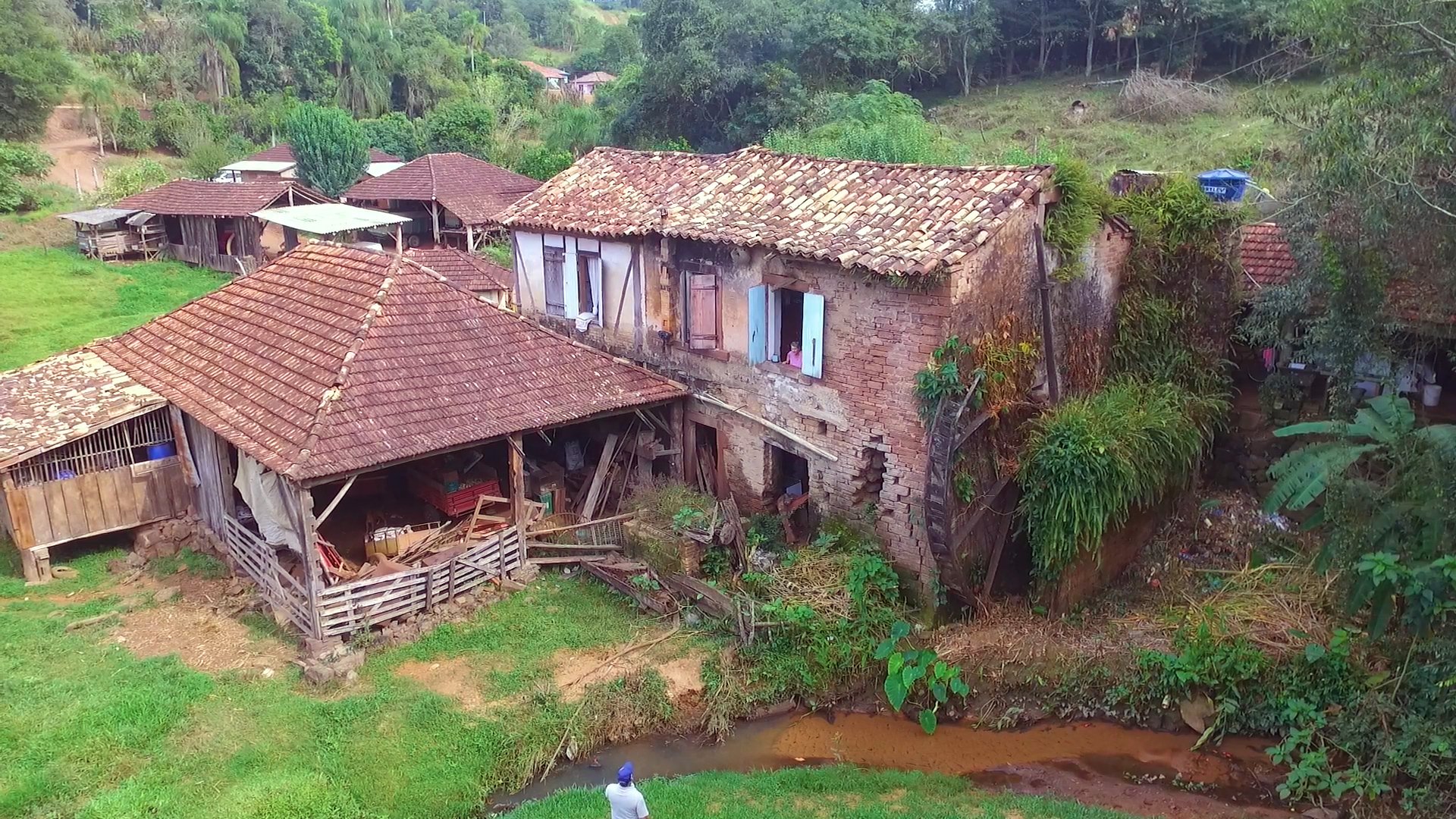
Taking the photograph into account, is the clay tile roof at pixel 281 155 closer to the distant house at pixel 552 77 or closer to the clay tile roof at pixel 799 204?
the distant house at pixel 552 77

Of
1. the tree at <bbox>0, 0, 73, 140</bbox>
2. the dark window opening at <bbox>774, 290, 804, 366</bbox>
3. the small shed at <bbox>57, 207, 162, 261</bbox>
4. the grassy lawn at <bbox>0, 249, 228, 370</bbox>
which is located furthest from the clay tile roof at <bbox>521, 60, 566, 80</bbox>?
the dark window opening at <bbox>774, 290, 804, 366</bbox>

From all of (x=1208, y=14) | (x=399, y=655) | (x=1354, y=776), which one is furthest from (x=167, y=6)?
(x=1354, y=776)

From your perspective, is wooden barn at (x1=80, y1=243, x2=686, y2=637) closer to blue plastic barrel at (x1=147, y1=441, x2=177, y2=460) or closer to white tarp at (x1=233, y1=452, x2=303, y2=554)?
white tarp at (x1=233, y1=452, x2=303, y2=554)

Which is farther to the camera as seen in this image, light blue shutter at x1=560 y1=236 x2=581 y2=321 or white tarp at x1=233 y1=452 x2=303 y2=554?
light blue shutter at x1=560 y1=236 x2=581 y2=321

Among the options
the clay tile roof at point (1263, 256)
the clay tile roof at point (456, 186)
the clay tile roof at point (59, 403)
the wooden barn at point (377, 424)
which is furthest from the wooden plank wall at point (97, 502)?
the clay tile roof at point (456, 186)

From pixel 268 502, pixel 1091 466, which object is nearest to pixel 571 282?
pixel 268 502
